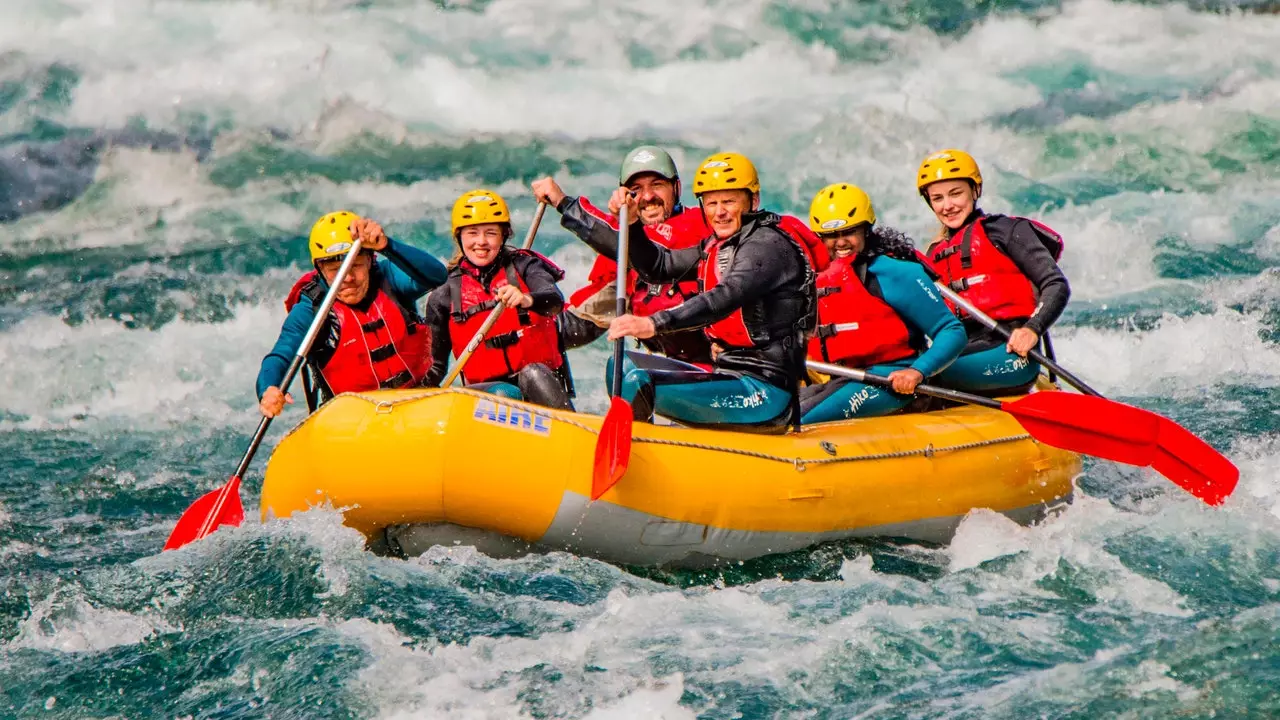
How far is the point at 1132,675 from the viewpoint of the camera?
464 centimetres

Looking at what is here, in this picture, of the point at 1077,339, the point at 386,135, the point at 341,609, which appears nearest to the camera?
the point at 341,609

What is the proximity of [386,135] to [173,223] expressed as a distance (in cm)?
225

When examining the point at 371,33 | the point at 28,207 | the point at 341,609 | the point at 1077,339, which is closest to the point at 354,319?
the point at 341,609

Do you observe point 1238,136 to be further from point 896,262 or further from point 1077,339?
point 896,262

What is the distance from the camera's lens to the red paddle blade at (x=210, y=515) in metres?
5.89

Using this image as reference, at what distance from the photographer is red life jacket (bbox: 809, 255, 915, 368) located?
6266 millimetres

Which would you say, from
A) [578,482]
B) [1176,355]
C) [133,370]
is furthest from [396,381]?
[1176,355]

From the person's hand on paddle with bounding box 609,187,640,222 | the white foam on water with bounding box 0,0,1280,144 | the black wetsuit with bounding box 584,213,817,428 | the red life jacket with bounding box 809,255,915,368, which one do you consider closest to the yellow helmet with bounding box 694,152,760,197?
the black wetsuit with bounding box 584,213,817,428

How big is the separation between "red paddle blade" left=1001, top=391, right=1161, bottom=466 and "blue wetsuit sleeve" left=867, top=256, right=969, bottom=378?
440 millimetres

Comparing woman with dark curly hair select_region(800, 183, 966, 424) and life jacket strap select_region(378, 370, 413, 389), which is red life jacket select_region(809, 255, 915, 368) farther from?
life jacket strap select_region(378, 370, 413, 389)

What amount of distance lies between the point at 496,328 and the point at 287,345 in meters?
0.90

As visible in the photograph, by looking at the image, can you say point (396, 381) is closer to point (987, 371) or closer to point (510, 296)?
point (510, 296)

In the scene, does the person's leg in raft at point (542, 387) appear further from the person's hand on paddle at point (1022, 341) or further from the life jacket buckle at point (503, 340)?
the person's hand on paddle at point (1022, 341)

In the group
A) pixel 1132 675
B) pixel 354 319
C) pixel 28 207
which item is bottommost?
pixel 1132 675
